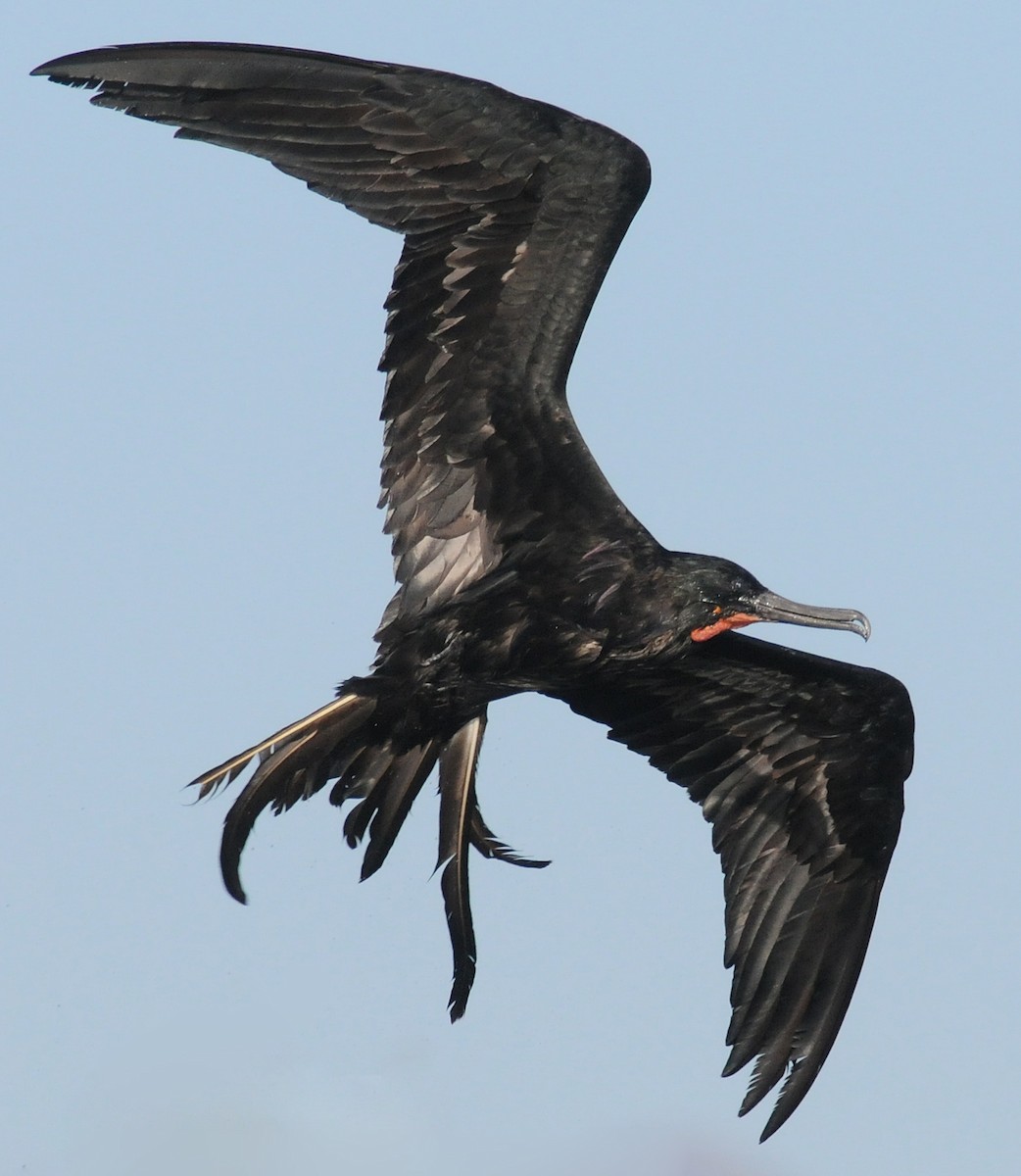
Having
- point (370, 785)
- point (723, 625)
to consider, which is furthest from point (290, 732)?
point (723, 625)

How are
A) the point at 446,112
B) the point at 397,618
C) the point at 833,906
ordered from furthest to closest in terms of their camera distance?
the point at 833,906 < the point at 397,618 < the point at 446,112

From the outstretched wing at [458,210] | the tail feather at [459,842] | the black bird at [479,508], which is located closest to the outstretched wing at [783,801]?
the black bird at [479,508]

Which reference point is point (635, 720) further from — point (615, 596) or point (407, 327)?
point (407, 327)

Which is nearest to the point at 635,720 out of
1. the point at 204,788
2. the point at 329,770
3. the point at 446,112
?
the point at 329,770

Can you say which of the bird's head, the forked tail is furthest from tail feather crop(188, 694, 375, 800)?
the bird's head

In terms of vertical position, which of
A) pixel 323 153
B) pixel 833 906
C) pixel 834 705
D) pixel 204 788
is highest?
pixel 323 153

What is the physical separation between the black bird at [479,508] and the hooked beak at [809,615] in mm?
10

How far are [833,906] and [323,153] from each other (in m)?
3.57

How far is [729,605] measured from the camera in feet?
26.0

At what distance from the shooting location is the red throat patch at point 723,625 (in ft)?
25.9

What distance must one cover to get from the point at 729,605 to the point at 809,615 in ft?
1.19

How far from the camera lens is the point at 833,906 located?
8.71m

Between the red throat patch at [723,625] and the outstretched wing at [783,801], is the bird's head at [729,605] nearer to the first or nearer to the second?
the red throat patch at [723,625]

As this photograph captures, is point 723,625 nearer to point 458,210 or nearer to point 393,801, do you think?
point 393,801
